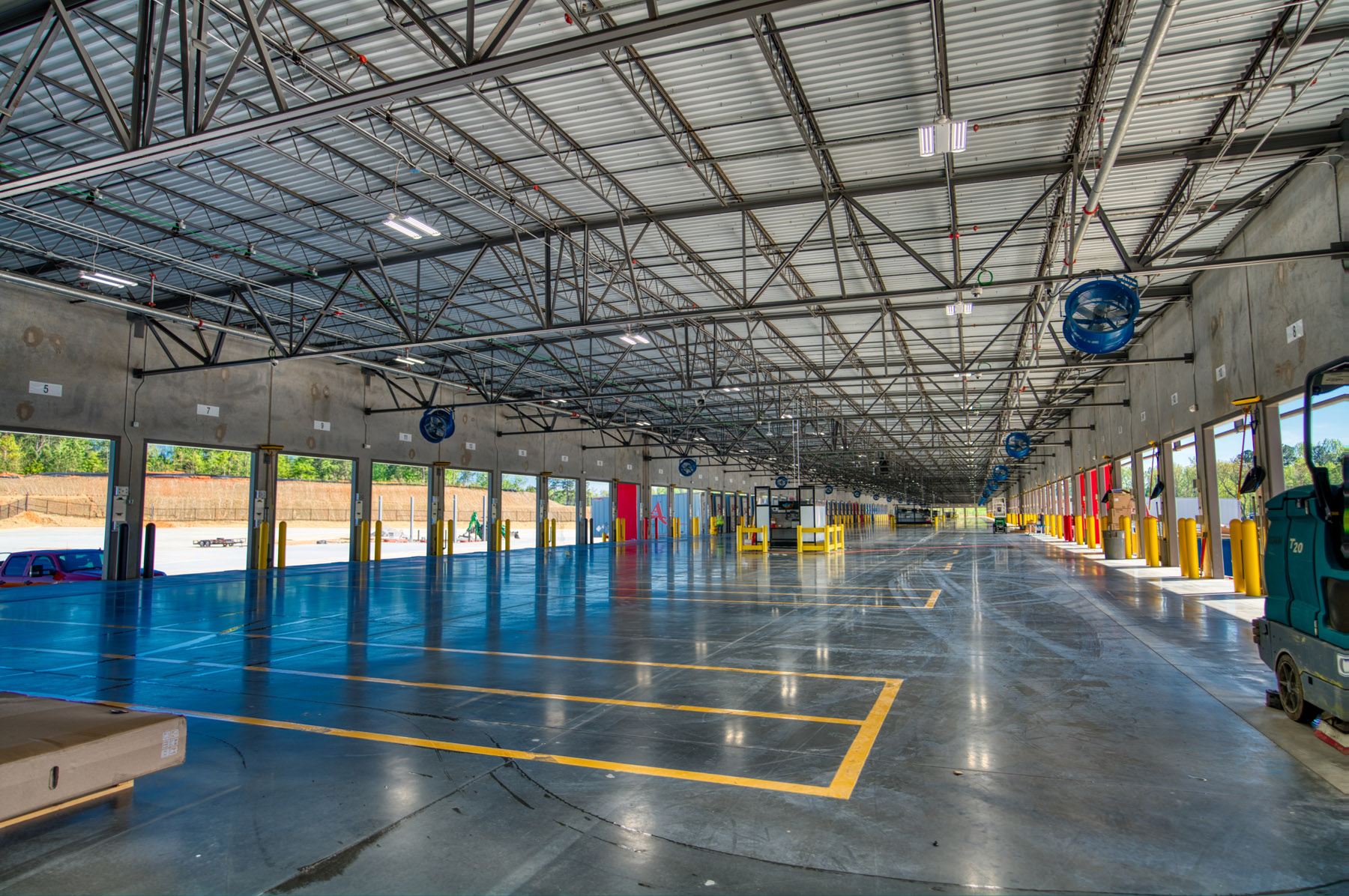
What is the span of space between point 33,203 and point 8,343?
494 cm

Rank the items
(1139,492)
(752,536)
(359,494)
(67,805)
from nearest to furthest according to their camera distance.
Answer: (67,805) < (1139,492) < (359,494) < (752,536)

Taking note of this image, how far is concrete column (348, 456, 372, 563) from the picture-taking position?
2425 centimetres

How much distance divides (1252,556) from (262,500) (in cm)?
2498

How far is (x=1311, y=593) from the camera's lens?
17.1ft

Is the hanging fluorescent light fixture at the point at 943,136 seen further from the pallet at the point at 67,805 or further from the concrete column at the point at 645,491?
the concrete column at the point at 645,491

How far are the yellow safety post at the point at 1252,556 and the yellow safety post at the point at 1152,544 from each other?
6534 mm

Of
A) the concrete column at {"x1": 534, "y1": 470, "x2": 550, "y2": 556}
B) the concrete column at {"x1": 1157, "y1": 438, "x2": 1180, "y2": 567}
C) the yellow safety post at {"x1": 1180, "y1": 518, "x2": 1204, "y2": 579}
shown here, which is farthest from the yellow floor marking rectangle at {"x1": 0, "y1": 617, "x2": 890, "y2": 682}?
the concrete column at {"x1": 534, "y1": 470, "x2": 550, "y2": 556}

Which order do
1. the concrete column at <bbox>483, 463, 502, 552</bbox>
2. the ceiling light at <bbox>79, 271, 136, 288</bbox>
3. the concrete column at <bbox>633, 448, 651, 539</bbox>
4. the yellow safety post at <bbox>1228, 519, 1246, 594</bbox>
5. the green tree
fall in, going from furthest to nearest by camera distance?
the concrete column at <bbox>633, 448, 651, 539</bbox>
the concrete column at <bbox>483, 463, 502, 552</bbox>
the green tree
the yellow safety post at <bbox>1228, 519, 1246, 594</bbox>
the ceiling light at <bbox>79, 271, 136, 288</bbox>

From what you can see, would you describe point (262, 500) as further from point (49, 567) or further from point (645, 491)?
point (645, 491)

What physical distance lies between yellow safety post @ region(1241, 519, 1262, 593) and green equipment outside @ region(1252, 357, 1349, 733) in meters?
9.10

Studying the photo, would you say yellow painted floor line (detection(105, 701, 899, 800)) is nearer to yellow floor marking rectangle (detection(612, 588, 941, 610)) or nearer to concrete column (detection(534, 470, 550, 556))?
yellow floor marking rectangle (detection(612, 588, 941, 610))

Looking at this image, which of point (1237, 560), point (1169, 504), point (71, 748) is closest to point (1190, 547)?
point (1237, 560)

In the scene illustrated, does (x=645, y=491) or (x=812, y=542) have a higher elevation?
(x=645, y=491)

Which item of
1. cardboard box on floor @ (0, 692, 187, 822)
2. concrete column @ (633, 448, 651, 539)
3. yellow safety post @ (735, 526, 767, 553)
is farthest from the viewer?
concrete column @ (633, 448, 651, 539)
